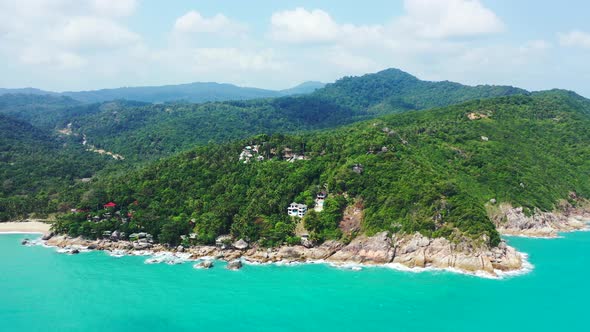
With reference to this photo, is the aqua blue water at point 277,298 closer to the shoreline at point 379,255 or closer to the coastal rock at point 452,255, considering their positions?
the shoreline at point 379,255

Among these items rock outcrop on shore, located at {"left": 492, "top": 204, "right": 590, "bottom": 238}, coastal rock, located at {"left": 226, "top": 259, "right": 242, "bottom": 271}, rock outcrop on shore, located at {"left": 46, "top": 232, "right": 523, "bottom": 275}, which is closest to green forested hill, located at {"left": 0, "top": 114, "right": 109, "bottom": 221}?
rock outcrop on shore, located at {"left": 46, "top": 232, "right": 523, "bottom": 275}

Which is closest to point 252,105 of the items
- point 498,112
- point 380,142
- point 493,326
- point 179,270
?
point 498,112

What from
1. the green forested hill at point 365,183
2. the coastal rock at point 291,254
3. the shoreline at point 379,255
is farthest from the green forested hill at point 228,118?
the coastal rock at point 291,254

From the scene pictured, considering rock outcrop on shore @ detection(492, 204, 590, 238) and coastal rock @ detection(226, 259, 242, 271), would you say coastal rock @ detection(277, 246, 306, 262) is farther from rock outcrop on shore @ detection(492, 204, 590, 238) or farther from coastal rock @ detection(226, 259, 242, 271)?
rock outcrop on shore @ detection(492, 204, 590, 238)

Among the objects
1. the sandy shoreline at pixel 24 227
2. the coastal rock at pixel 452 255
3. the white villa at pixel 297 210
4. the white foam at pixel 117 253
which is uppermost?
the white villa at pixel 297 210

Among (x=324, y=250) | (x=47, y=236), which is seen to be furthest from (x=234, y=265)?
(x=47, y=236)

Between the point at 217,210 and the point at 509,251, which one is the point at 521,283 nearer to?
the point at 509,251
